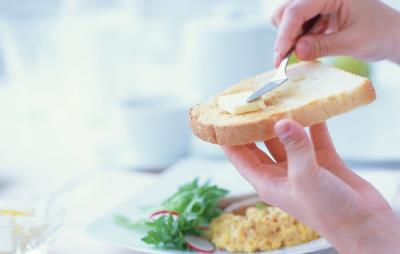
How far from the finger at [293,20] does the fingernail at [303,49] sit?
1 cm

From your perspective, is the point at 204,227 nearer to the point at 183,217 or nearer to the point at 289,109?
the point at 183,217

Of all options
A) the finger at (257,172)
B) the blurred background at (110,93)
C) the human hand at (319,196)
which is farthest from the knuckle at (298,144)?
the blurred background at (110,93)

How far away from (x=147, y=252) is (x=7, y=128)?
3.89 ft

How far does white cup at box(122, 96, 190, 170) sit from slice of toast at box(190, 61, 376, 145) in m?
0.72

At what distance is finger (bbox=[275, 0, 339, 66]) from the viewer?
45.8 inches

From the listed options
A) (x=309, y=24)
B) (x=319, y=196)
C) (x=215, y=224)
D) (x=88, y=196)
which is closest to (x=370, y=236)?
(x=319, y=196)

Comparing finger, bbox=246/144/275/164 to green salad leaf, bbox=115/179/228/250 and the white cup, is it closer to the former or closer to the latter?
green salad leaf, bbox=115/179/228/250

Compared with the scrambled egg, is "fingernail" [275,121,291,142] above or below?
above

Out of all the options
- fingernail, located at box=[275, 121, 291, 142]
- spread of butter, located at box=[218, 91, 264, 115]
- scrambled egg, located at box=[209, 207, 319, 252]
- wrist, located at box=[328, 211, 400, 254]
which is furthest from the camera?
scrambled egg, located at box=[209, 207, 319, 252]

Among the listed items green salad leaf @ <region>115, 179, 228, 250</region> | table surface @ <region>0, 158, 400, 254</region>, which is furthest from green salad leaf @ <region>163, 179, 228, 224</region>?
table surface @ <region>0, 158, 400, 254</region>

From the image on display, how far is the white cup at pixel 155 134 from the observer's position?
179cm

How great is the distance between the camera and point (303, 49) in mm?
1190

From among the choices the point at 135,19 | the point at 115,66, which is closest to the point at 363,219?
the point at 115,66

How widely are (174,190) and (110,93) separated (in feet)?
2.70
